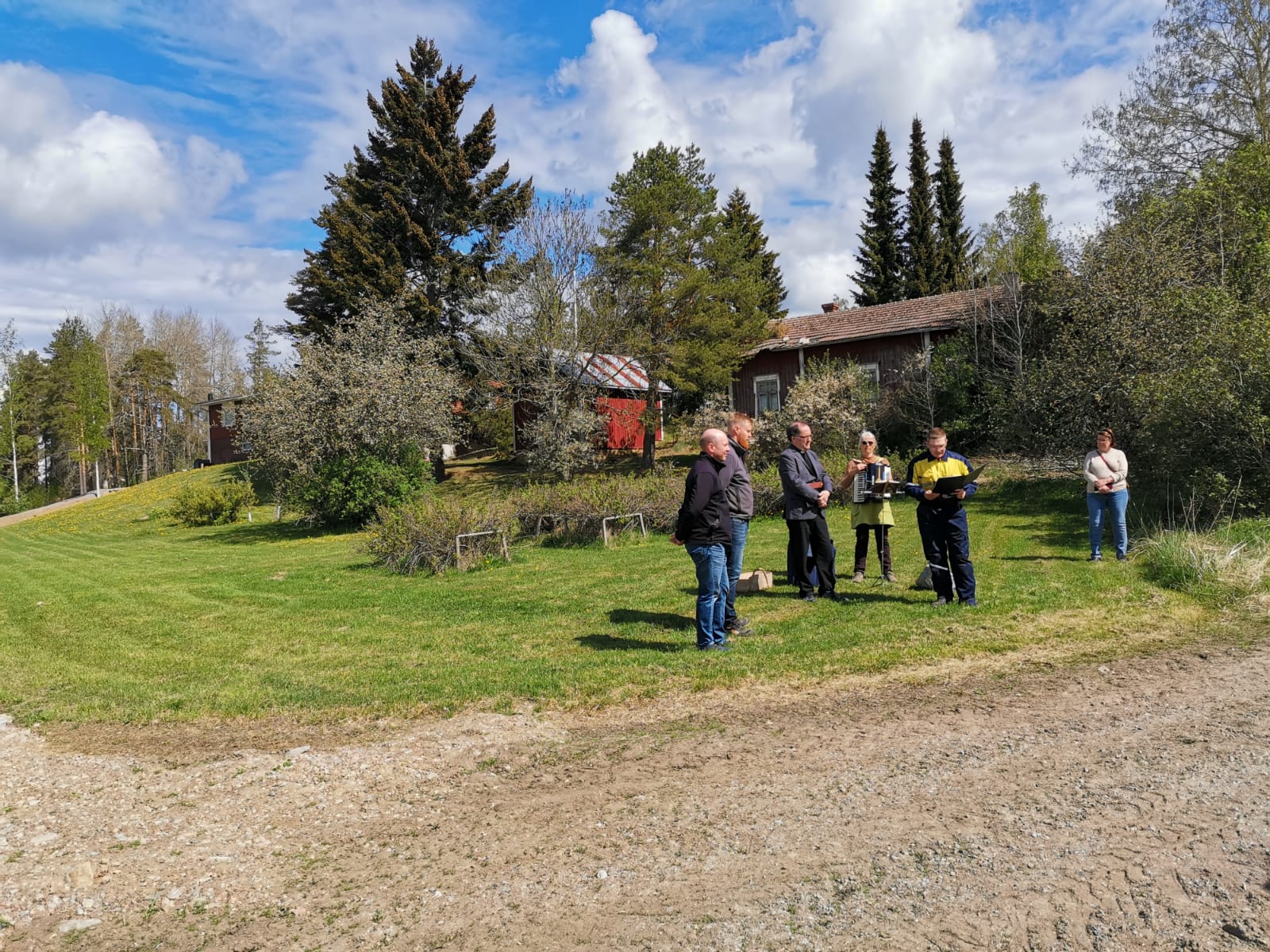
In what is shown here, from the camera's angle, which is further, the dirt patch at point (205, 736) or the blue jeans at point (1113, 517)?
the blue jeans at point (1113, 517)

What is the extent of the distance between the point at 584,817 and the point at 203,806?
215cm

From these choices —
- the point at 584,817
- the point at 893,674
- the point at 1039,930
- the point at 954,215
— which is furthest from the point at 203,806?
the point at 954,215

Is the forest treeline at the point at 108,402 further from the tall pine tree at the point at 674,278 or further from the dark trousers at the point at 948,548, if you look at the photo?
the dark trousers at the point at 948,548

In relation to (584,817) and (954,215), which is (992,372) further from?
(954,215)

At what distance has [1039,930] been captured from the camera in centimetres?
290

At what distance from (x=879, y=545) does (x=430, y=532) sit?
276 inches

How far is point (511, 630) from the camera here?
8.31 meters

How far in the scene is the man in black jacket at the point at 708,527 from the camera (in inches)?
260

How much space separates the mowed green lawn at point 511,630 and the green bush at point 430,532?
450 millimetres

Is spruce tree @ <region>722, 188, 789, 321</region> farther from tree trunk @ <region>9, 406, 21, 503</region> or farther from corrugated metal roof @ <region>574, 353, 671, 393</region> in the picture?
tree trunk @ <region>9, 406, 21, 503</region>

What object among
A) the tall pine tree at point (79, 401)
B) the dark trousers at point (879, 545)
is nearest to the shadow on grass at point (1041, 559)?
the dark trousers at point (879, 545)

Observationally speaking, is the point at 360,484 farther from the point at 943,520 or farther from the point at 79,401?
the point at 79,401

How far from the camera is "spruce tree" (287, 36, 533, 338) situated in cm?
2961

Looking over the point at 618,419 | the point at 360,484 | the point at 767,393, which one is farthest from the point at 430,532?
the point at 767,393
